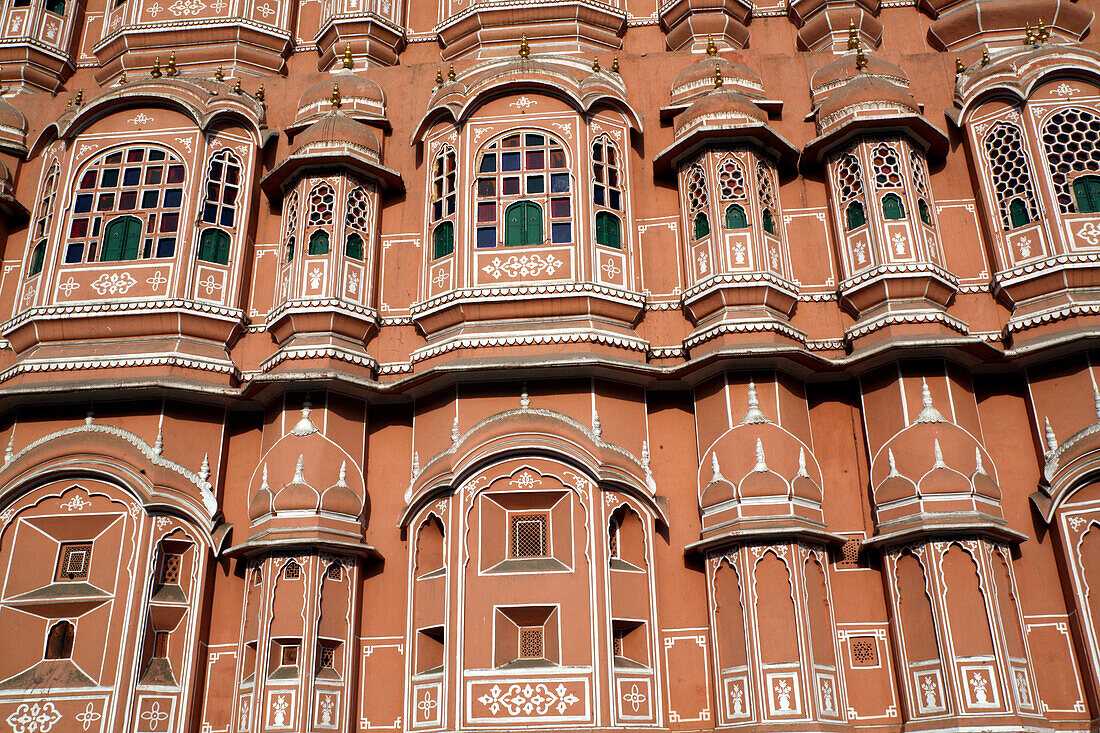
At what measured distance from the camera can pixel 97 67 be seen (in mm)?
18625

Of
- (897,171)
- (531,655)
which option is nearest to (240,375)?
(531,655)

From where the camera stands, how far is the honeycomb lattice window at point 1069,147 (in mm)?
13891

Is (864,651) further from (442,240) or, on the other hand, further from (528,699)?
(442,240)

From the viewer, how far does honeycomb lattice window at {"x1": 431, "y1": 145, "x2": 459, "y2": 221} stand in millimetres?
14828

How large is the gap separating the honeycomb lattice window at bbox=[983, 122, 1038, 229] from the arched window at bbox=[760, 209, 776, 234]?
10.3 ft

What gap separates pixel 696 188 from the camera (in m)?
14.7

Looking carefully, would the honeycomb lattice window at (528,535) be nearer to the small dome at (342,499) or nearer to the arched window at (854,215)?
the small dome at (342,499)

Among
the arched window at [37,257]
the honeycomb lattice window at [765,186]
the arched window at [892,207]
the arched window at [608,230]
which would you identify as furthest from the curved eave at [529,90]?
the arched window at [37,257]

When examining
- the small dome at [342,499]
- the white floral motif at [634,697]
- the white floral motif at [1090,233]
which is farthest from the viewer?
the white floral motif at [1090,233]

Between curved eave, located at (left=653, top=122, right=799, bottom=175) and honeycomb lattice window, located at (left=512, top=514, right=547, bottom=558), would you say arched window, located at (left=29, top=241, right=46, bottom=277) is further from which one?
curved eave, located at (left=653, top=122, right=799, bottom=175)

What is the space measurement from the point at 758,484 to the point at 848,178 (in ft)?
16.2

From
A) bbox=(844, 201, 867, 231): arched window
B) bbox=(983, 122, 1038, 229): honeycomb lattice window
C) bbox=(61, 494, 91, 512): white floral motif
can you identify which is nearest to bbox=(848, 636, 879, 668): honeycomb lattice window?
bbox=(844, 201, 867, 231): arched window

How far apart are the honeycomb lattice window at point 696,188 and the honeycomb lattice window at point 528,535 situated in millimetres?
4985

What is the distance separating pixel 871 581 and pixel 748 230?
4907 mm
